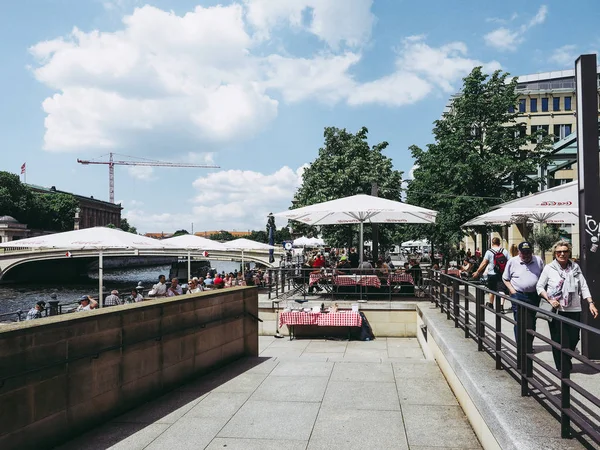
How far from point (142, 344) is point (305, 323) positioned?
5634mm

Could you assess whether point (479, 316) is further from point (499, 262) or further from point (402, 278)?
point (402, 278)

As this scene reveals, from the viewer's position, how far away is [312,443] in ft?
14.9

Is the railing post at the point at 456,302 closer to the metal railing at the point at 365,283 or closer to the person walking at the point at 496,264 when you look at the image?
the person walking at the point at 496,264

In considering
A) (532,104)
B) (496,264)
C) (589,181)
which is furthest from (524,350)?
(532,104)

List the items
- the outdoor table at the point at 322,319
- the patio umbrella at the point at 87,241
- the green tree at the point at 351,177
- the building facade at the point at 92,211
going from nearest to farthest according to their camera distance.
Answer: the outdoor table at the point at 322,319
the patio umbrella at the point at 87,241
the green tree at the point at 351,177
the building facade at the point at 92,211

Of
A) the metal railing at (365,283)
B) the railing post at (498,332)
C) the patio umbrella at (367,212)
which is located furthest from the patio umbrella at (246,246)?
the railing post at (498,332)

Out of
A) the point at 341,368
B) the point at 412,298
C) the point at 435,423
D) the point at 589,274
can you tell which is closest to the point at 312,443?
the point at 435,423

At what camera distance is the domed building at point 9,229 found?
74812 mm

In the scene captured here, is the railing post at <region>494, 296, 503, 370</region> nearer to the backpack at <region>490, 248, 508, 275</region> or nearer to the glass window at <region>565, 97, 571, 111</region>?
the backpack at <region>490, 248, 508, 275</region>

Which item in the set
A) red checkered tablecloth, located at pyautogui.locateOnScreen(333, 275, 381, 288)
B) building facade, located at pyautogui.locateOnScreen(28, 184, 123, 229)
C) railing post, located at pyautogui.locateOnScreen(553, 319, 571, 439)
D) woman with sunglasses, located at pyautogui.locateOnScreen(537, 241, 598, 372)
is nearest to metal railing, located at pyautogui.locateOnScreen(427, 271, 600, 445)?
railing post, located at pyautogui.locateOnScreen(553, 319, 571, 439)

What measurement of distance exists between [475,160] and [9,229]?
76283mm

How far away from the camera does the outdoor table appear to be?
1084 centimetres

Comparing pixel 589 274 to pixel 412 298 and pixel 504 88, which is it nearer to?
pixel 412 298

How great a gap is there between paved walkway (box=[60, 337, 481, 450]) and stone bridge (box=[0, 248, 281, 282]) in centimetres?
3768
